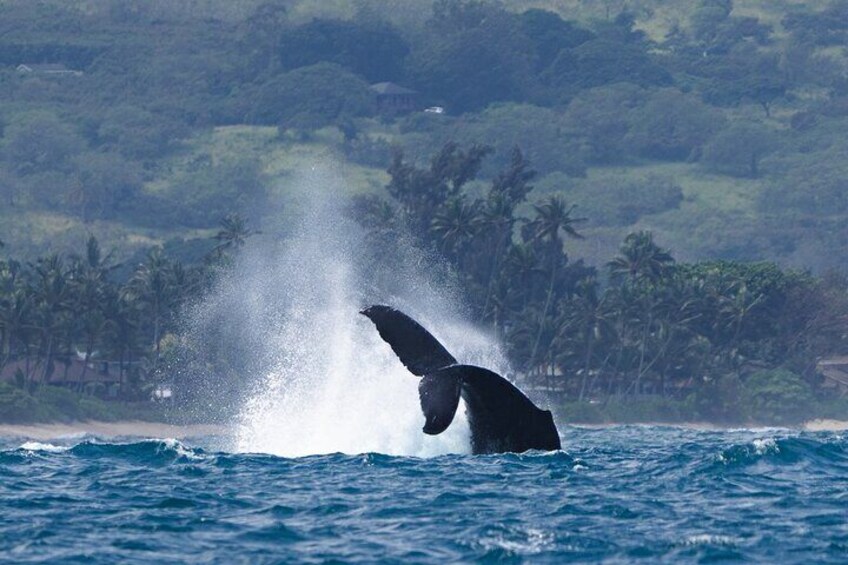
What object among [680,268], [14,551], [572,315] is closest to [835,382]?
[680,268]

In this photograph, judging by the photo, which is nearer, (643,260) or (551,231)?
(643,260)

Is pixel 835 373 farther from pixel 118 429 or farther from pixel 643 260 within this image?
pixel 118 429

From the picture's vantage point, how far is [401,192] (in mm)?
169250

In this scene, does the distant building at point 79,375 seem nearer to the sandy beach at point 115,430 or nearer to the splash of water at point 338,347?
the sandy beach at point 115,430

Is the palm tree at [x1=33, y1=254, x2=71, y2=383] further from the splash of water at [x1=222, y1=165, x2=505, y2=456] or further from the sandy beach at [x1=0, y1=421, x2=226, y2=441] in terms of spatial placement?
the splash of water at [x1=222, y1=165, x2=505, y2=456]

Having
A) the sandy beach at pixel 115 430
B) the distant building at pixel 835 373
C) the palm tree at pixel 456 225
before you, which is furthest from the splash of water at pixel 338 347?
the distant building at pixel 835 373

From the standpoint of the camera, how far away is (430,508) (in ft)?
104

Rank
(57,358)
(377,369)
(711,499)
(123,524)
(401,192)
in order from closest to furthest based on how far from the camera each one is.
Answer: (123,524) < (711,499) < (377,369) < (57,358) < (401,192)

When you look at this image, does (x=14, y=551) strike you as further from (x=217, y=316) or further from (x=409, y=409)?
(x=217, y=316)

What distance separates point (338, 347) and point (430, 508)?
23.7 meters

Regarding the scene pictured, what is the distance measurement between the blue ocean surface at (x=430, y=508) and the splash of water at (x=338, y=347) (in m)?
3.28

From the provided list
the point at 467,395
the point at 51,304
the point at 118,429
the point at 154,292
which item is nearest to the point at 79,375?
the point at 154,292

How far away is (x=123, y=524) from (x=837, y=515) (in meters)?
11.1

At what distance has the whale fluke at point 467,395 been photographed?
30.4 m
